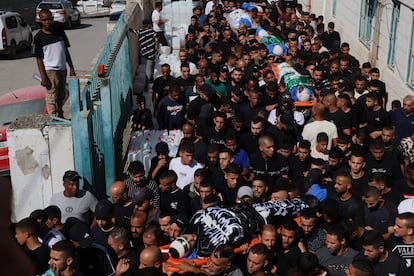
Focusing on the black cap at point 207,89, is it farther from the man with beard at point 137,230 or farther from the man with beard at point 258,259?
the man with beard at point 258,259

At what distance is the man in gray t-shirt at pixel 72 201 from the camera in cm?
779

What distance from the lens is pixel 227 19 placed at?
61.9ft

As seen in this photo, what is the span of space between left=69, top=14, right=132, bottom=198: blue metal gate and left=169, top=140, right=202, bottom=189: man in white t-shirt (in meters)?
1.17

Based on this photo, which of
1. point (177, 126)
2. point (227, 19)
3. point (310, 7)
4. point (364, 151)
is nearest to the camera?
point (364, 151)

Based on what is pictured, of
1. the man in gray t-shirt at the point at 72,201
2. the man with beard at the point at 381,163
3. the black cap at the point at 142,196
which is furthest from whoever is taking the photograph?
the man with beard at the point at 381,163

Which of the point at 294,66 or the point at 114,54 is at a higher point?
the point at 114,54

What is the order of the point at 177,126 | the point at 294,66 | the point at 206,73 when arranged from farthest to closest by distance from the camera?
the point at 294,66 → the point at 206,73 → the point at 177,126

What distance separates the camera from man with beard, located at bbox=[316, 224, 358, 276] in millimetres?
6410

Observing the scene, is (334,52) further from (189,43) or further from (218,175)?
(218,175)

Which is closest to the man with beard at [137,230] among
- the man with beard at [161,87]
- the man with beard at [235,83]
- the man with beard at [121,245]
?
the man with beard at [121,245]

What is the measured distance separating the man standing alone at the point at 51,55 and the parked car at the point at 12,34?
16.7m

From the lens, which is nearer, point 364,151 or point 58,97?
point 364,151

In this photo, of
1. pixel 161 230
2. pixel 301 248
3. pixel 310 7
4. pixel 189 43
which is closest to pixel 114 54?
pixel 189 43

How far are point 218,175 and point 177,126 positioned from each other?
283cm
